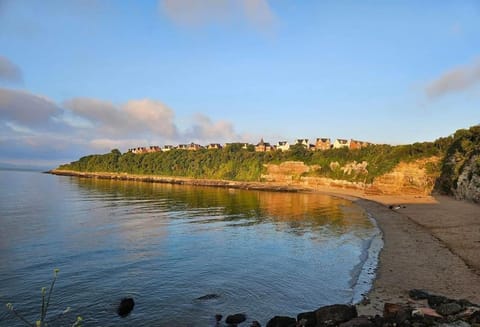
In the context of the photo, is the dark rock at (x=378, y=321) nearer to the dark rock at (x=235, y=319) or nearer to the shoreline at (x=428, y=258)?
the shoreline at (x=428, y=258)

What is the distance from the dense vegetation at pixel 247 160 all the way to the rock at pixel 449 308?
71.7m

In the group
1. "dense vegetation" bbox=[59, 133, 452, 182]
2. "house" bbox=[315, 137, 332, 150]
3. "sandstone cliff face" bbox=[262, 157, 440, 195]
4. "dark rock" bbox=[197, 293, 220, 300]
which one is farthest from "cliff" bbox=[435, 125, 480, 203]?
"house" bbox=[315, 137, 332, 150]

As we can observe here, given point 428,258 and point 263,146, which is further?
point 263,146

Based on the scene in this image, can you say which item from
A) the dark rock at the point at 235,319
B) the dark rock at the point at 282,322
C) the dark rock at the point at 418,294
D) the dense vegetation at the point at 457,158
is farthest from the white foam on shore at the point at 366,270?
the dense vegetation at the point at 457,158

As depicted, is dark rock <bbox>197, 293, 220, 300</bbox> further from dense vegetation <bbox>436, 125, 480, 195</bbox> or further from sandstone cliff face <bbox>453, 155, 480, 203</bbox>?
dense vegetation <bbox>436, 125, 480, 195</bbox>

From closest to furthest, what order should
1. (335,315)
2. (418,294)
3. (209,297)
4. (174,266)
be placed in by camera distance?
(335,315) < (418,294) < (209,297) < (174,266)

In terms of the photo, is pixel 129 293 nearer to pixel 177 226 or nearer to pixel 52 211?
pixel 177 226

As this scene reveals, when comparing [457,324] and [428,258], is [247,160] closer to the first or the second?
[428,258]

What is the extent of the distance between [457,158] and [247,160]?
85.6 metres

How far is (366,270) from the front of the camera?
20.2 meters

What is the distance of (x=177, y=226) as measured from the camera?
1391 inches

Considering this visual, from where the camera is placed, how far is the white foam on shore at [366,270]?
54.5 ft

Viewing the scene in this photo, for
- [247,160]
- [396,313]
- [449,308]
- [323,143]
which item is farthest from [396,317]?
[323,143]

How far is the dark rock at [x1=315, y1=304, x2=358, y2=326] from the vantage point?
12.4 metres
